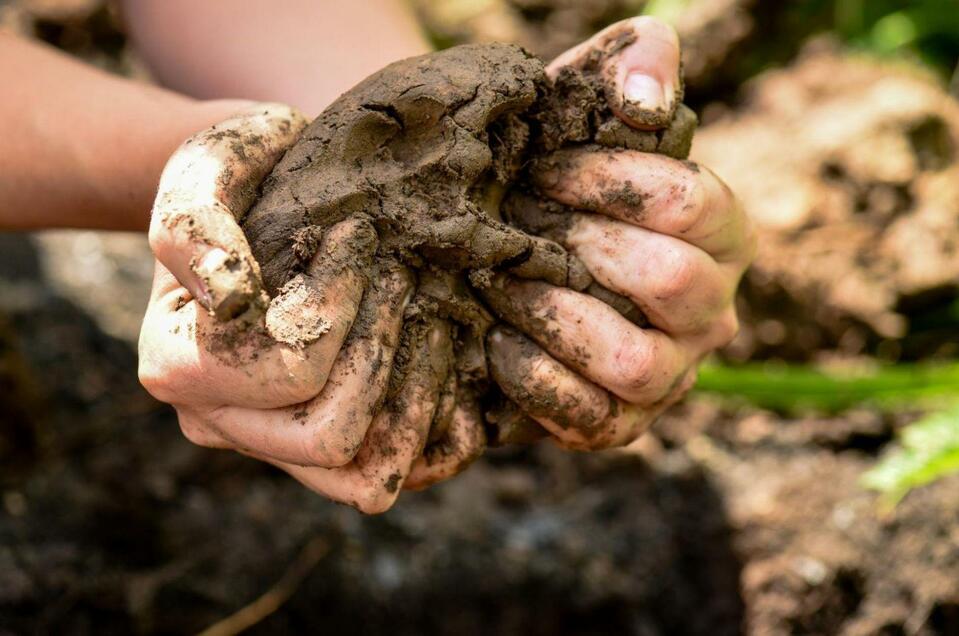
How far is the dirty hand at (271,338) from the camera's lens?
131cm

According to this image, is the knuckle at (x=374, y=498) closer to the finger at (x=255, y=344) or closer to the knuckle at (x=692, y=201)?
the finger at (x=255, y=344)

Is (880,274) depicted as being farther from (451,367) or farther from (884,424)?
(451,367)

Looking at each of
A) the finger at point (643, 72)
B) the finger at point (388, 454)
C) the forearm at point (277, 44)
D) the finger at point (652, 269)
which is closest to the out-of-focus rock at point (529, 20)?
the forearm at point (277, 44)

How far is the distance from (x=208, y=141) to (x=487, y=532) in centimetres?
162

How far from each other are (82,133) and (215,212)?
2.18ft

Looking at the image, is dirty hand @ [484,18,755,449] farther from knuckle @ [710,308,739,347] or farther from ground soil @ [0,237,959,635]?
ground soil @ [0,237,959,635]

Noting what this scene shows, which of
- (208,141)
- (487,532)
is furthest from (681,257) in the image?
(487,532)

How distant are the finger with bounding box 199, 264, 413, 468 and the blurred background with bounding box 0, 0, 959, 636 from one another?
115 centimetres

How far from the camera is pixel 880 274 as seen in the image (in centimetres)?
306

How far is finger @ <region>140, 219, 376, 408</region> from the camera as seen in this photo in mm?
1368

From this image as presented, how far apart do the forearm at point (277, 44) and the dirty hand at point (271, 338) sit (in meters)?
0.48

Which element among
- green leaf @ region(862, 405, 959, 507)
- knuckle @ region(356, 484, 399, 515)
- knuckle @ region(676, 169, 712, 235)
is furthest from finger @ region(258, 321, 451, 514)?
green leaf @ region(862, 405, 959, 507)

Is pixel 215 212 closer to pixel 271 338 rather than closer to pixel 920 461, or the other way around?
pixel 271 338

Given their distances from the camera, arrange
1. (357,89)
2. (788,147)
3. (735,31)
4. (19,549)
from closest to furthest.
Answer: (357,89) → (19,549) → (788,147) → (735,31)
